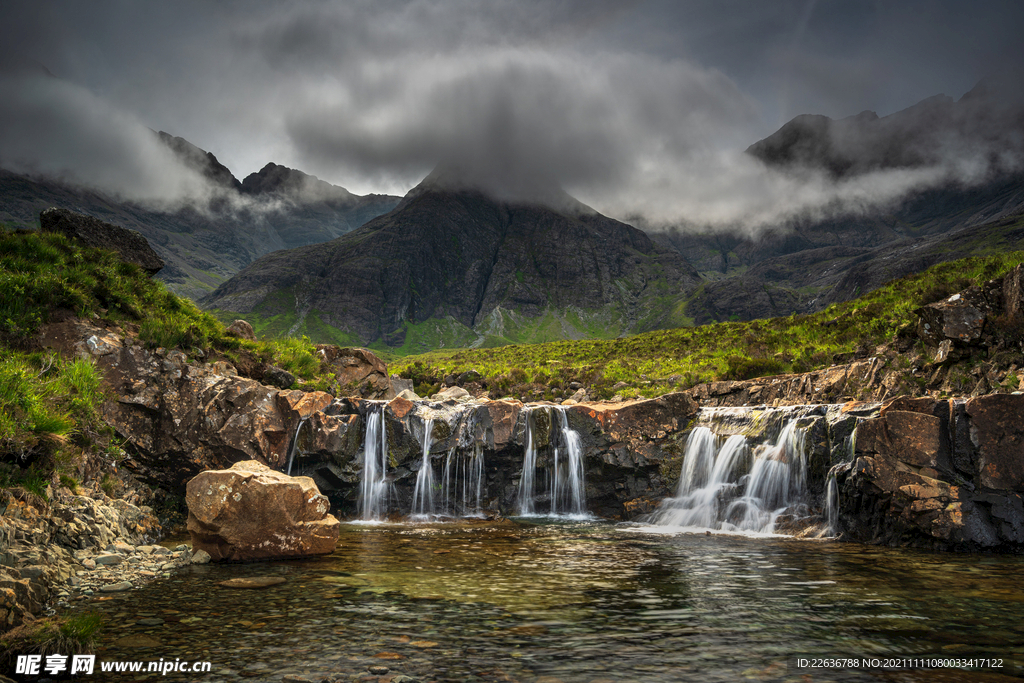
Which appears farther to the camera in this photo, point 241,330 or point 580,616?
point 241,330

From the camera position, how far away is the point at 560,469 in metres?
23.8

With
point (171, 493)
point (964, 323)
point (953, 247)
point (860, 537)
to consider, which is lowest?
point (860, 537)

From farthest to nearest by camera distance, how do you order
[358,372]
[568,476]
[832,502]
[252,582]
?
[358,372] → [568,476] → [832,502] → [252,582]

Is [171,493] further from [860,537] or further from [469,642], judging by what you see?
[860,537]

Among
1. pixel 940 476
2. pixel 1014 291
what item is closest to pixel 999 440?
pixel 940 476

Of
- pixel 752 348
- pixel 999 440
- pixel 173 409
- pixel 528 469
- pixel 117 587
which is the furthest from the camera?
pixel 752 348

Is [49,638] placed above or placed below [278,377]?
below

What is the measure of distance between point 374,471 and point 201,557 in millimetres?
10475

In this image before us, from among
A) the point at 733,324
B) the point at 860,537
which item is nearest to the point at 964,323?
the point at 860,537

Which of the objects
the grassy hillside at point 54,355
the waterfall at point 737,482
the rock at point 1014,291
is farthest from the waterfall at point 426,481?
the rock at point 1014,291

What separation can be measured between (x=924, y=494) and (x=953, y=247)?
178 meters

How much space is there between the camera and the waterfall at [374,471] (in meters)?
22.4

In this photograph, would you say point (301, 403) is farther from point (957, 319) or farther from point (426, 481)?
point (957, 319)

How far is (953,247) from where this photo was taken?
479 feet
